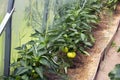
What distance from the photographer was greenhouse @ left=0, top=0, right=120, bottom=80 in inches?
Answer: 95.4

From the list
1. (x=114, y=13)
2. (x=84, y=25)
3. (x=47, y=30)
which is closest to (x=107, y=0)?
(x=114, y=13)

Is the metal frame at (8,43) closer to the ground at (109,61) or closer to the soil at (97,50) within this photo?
the soil at (97,50)

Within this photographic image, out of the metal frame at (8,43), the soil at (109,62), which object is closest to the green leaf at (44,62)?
the metal frame at (8,43)

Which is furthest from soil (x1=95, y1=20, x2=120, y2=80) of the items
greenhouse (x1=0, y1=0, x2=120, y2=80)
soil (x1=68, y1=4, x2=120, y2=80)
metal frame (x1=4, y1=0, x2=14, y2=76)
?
metal frame (x1=4, y1=0, x2=14, y2=76)

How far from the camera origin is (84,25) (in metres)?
3.85

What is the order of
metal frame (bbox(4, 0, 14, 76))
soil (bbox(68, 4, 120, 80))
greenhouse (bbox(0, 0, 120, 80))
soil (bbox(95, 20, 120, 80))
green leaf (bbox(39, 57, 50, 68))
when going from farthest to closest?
1. soil (bbox(95, 20, 120, 80))
2. soil (bbox(68, 4, 120, 80))
3. green leaf (bbox(39, 57, 50, 68))
4. greenhouse (bbox(0, 0, 120, 80))
5. metal frame (bbox(4, 0, 14, 76))

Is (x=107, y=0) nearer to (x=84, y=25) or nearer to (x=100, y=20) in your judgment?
(x=100, y=20)

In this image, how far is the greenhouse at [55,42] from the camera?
242 centimetres

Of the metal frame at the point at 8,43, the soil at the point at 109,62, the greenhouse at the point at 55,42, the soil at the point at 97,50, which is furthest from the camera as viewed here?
the soil at the point at 109,62

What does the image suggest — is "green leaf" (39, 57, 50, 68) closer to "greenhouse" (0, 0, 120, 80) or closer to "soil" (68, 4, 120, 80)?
"greenhouse" (0, 0, 120, 80)

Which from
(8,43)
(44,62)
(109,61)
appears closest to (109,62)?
(109,61)

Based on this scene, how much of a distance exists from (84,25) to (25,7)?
Answer: 1.45m

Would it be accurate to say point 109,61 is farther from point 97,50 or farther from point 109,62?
point 97,50

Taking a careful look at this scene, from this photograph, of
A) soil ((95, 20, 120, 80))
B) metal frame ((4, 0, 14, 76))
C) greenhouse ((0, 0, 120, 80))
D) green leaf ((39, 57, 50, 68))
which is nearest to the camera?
metal frame ((4, 0, 14, 76))
